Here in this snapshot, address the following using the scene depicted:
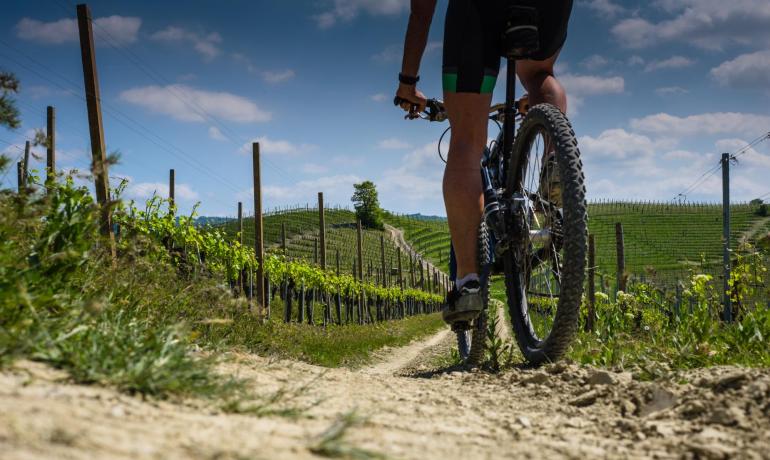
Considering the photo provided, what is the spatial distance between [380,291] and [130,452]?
30052 mm

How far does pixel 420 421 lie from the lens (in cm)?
162

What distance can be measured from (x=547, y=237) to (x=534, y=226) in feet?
0.72

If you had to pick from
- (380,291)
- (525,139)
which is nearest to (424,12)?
(525,139)

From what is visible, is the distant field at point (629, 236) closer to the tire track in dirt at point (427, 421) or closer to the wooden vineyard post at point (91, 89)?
the wooden vineyard post at point (91, 89)

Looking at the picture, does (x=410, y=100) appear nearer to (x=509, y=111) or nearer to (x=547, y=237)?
(x=509, y=111)

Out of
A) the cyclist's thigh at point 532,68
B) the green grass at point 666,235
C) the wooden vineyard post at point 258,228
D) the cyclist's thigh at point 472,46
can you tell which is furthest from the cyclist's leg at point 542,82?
the green grass at point 666,235

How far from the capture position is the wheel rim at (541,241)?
2787 millimetres

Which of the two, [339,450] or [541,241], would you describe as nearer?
[339,450]

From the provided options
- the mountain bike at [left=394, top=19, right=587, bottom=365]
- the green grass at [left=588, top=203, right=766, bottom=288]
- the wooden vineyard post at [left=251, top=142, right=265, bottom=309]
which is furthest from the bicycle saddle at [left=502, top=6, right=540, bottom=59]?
the green grass at [left=588, top=203, right=766, bottom=288]

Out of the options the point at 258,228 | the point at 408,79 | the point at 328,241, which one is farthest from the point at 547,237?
the point at 328,241

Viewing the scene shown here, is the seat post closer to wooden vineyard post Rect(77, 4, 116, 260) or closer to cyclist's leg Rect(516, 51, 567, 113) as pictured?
cyclist's leg Rect(516, 51, 567, 113)

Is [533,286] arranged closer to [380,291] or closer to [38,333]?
[38,333]

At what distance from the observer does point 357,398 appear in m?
1.96

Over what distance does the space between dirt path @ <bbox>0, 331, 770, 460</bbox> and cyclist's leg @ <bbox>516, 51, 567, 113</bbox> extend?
1620 mm
